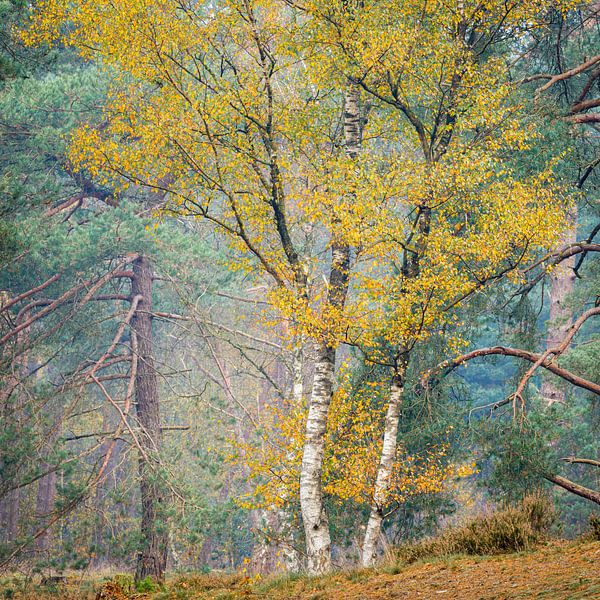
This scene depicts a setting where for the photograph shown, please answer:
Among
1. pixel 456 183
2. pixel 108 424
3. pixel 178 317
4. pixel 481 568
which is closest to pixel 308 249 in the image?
pixel 178 317

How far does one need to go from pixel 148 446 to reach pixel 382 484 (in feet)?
24.0

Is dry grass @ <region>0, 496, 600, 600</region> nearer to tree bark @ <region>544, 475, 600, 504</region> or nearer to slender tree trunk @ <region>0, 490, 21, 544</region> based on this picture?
tree bark @ <region>544, 475, 600, 504</region>

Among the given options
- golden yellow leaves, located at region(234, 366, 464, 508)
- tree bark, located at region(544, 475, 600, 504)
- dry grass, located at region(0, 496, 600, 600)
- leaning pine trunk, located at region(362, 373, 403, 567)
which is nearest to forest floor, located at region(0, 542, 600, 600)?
dry grass, located at region(0, 496, 600, 600)

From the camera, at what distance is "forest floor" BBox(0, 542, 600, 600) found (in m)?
6.18

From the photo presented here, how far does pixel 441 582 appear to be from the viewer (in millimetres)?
7387

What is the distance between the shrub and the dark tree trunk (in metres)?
6.32

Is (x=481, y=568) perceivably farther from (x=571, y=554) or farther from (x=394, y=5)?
(x=394, y=5)

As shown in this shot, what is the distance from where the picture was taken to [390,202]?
15086 mm

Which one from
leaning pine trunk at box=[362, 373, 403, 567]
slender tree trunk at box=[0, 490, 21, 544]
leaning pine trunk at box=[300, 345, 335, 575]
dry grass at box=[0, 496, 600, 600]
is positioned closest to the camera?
dry grass at box=[0, 496, 600, 600]

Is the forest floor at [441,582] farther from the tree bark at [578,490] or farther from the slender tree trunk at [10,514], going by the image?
the slender tree trunk at [10,514]

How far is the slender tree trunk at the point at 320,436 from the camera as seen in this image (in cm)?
1222

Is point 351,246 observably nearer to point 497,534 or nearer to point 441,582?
point 497,534

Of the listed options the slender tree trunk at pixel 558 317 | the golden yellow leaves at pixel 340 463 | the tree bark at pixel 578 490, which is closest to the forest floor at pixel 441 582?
the golden yellow leaves at pixel 340 463

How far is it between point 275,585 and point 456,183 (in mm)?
6281
